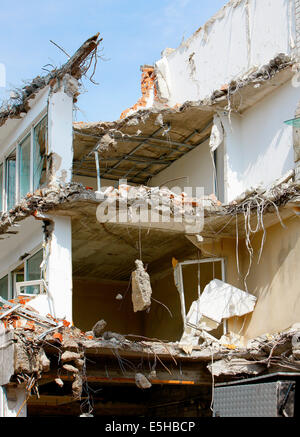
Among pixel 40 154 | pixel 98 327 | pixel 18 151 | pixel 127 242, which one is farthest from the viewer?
pixel 127 242

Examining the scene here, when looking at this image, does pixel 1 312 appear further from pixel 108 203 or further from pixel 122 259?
pixel 122 259

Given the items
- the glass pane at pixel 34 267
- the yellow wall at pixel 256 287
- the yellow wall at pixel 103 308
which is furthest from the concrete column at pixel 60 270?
the yellow wall at pixel 103 308

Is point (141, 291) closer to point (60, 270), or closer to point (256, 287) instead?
point (60, 270)

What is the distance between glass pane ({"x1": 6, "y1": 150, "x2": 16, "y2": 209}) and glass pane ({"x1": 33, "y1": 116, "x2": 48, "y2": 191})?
5.25 feet

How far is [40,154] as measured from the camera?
16531 mm

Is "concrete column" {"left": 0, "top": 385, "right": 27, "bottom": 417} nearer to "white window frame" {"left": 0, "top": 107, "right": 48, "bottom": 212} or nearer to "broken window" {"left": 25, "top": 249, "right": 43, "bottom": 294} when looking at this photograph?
"broken window" {"left": 25, "top": 249, "right": 43, "bottom": 294}

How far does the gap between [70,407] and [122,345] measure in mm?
5232

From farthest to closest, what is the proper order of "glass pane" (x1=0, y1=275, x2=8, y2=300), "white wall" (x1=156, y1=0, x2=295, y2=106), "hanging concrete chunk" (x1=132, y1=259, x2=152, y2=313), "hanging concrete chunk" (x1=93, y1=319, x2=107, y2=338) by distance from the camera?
"glass pane" (x1=0, y1=275, x2=8, y2=300) < "white wall" (x1=156, y1=0, x2=295, y2=106) < "hanging concrete chunk" (x1=93, y1=319, x2=107, y2=338) < "hanging concrete chunk" (x1=132, y1=259, x2=152, y2=313)

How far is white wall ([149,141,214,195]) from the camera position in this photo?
18578 mm

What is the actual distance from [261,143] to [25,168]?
5697 millimetres

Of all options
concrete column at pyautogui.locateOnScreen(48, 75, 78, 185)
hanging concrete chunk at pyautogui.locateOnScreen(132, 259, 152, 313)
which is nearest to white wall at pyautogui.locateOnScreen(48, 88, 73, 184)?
concrete column at pyautogui.locateOnScreen(48, 75, 78, 185)

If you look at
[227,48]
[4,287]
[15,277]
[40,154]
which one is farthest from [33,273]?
[227,48]

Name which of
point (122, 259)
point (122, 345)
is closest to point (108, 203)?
point (122, 345)

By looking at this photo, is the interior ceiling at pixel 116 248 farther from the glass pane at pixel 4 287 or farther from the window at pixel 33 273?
the glass pane at pixel 4 287
